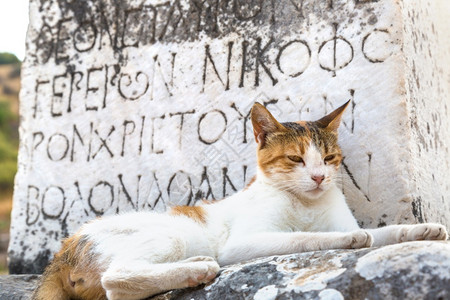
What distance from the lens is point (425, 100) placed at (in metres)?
3.14

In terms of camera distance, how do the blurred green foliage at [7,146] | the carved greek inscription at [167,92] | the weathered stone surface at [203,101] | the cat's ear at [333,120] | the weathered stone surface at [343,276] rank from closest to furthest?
the weathered stone surface at [343,276], the cat's ear at [333,120], the weathered stone surface at [203,101], the carved greek inscription at [167,92], the blurred green foliage at [7,146]

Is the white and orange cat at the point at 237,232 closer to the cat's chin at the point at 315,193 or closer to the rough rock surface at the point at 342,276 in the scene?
the cat's chin at the point at 315,193

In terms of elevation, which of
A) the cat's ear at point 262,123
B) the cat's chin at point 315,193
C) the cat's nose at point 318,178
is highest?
the cat's ear at point 262,123

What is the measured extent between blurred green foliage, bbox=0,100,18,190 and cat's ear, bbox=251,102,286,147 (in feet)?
45.6

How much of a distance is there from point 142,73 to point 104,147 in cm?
57

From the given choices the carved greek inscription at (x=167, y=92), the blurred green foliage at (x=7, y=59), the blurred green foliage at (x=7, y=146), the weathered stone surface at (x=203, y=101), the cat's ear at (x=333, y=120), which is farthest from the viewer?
the blurred green foliage at (x=7, y=59)

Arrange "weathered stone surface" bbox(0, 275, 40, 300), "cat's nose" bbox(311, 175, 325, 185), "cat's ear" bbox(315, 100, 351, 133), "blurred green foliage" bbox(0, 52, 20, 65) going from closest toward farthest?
"cat's nose" bbox(311, 175, 325, 185) → "cat's ear" bbox(315, 100, 351, 133) → "weathered stone surface" bbox(0, 275, 40, 300) → "blurred green foliage" bbox(0, 52, 20, 65)

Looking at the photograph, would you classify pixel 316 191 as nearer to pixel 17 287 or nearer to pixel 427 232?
pixel 427 232

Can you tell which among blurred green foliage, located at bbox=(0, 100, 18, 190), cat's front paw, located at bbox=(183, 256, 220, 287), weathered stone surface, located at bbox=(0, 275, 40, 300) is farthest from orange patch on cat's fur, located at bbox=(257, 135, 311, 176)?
blurred green foliage, located at bbox=(0, 100, 18, 190)

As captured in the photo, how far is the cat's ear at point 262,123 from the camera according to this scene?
2.60 metres

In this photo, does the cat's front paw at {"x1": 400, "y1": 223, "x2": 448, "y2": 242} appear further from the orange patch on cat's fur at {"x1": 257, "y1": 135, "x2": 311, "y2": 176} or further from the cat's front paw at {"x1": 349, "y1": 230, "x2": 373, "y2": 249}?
the orange patch on cat's fur at {"x1": 257, "y1": 135, "x2": 311, "y2": 176}

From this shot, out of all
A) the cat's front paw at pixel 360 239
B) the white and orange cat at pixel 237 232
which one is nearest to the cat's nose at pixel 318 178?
the white and orange cat at pixel 237 232

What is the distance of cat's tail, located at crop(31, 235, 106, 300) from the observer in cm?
222

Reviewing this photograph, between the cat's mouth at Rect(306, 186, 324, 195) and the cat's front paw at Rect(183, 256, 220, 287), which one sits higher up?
the cat's mouth at Rect(306, 186, 324, 195)
